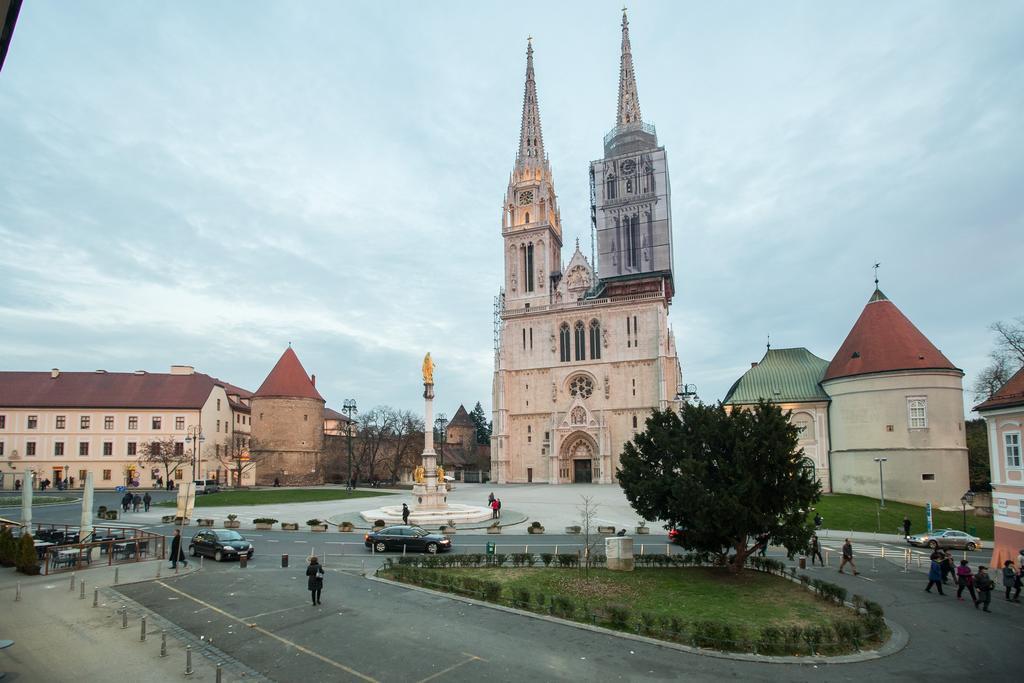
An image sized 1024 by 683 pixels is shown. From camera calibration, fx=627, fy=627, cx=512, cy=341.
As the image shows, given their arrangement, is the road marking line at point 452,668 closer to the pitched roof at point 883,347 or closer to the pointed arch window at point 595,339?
the pitched roof at point 883,347

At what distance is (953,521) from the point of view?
38.0 meters

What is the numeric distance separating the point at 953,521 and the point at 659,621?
113 ft

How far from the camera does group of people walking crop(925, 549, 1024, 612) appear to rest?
54.2 feet

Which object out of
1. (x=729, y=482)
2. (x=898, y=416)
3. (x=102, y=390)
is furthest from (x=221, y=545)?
(x=102, y=390)

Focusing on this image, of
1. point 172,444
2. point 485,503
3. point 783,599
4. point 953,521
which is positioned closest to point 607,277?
point 485,503

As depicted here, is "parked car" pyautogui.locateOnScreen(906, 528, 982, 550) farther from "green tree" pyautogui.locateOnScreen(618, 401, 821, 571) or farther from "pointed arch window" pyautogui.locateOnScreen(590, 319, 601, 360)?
"pointed arch window" pyautogui.locateOnScreen(590, 319, 601, 360)

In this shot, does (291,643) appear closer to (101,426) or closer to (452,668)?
(452,668)

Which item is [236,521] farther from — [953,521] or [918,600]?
[953,521]

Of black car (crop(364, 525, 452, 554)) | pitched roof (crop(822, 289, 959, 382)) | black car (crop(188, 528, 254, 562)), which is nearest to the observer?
black car (crop(188, 528, 254, 562))

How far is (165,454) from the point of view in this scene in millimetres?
57375

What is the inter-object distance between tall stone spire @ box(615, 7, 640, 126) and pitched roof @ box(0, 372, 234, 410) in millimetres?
58174

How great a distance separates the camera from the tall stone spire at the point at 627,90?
259ft

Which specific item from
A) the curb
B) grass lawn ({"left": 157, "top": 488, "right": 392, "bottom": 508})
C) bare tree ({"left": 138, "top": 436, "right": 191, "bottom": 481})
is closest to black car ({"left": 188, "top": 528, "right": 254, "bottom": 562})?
the curb

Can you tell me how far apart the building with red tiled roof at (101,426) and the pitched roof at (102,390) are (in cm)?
8
